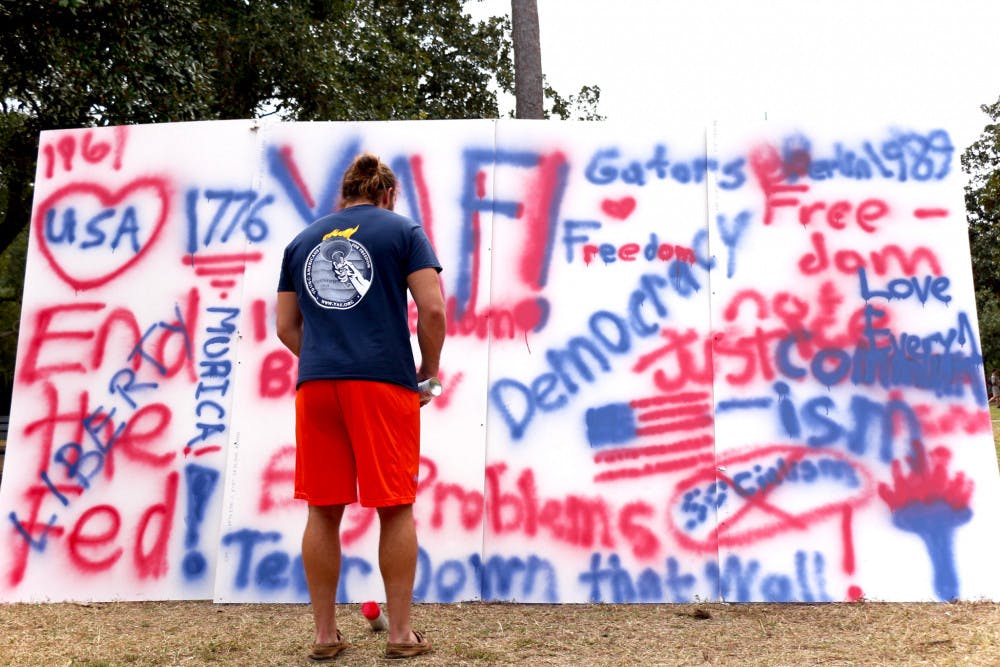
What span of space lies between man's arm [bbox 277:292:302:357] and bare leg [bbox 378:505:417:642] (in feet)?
2.25

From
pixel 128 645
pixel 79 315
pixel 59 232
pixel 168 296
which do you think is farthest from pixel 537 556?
pixel 59 232

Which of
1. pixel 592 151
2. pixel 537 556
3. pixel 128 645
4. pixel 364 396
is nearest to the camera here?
pixel 364 396

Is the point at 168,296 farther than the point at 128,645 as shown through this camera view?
Yes

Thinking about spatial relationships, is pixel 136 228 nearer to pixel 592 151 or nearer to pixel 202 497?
pixel 202 497

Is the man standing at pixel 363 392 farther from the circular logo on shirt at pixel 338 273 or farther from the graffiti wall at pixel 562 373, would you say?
the graffiti wall at pixel 562 373

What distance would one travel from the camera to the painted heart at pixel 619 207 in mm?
4164

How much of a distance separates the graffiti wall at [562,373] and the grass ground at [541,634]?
14 centimetres

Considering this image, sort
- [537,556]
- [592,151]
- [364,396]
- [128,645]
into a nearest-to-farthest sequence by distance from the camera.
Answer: [364,396]
[128,645]
[537,556]
[592,151]

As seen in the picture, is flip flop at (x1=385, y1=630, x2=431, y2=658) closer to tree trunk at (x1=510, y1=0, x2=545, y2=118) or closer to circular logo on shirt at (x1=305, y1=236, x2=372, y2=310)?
circular logo on shirt at (x1=305, y1=236, x2=372, y2=310)

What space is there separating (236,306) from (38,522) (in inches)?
50.8

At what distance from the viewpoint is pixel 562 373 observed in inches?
160

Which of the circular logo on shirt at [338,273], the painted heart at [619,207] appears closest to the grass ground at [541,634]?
the circular logo on shirt at [338,273]

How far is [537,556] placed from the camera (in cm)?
395

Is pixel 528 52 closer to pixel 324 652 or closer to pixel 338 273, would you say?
pixel 338 273
